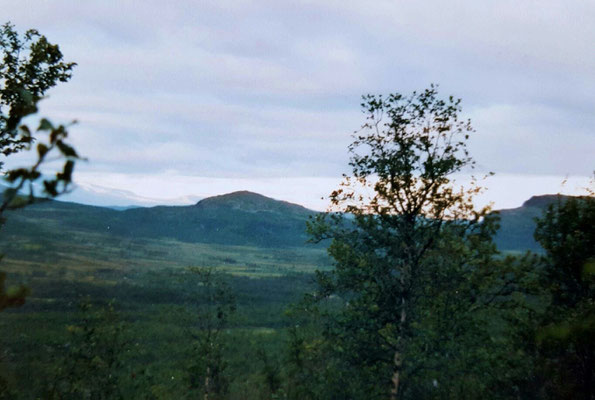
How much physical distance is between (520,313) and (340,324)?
5.75m

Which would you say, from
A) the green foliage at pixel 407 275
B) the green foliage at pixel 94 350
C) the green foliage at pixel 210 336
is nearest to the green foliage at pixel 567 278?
the green foliage at pixel 407 275

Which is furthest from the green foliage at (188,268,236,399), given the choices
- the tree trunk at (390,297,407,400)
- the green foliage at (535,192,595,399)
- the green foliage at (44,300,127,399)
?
the green foliage at (535,192,595,399)

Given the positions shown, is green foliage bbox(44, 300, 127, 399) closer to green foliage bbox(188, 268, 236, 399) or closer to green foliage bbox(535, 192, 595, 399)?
green foliage bbox(188, 268, 236, 399)

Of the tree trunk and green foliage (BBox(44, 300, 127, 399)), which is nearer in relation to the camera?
green foliage (BBox(44, 300, 127, 399))

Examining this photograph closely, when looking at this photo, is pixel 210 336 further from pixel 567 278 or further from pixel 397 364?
pixel 567 278

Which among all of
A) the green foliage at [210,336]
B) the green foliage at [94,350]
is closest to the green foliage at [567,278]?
the green foliage at [210,336]

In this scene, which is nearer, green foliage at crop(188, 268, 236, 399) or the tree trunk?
the tree trunk

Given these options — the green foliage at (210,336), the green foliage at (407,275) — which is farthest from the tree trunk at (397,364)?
the green foliage at (210,336)

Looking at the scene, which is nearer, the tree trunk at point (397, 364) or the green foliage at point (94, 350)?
the green foliage at point (94, 350)

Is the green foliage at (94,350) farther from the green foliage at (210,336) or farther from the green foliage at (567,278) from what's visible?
the green foliage at (567,278)

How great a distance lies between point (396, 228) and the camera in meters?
15.3

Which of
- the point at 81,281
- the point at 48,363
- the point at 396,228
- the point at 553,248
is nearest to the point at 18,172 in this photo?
the point at 396,228

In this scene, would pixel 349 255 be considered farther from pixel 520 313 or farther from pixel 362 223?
pixel 520 313

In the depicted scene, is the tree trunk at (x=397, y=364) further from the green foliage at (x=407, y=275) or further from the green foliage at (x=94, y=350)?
the green foliage at (x=94, y=350)
